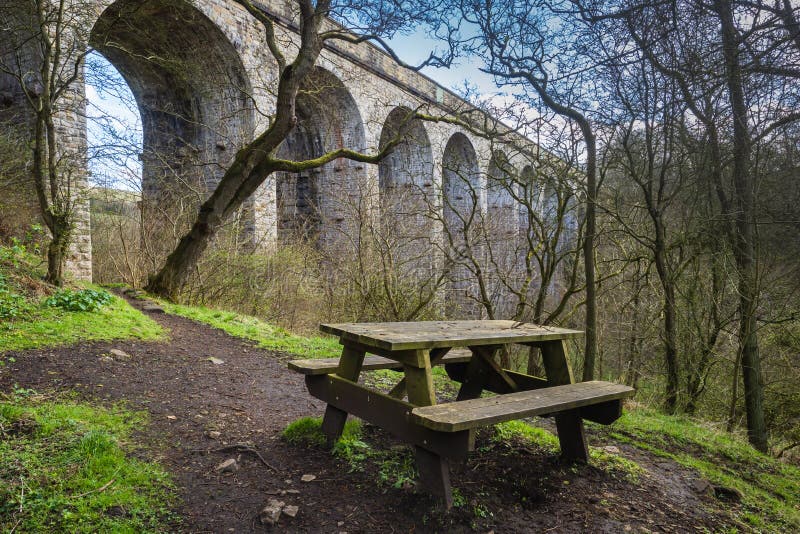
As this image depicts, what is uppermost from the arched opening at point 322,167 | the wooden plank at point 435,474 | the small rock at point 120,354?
the arched opening at point 322,167

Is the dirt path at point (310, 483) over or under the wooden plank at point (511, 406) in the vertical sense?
under

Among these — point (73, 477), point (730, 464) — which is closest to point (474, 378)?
point (730, 464)

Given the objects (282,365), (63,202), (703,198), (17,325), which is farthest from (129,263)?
(703,198)

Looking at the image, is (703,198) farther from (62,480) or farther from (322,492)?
(62,480)

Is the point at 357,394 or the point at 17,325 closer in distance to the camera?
the point at 357,394

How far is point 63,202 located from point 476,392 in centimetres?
530

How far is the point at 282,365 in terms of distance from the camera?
16.9 ft

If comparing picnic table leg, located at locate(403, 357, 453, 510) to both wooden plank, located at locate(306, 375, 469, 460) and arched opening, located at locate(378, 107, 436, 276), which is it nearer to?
wooden plank, located at locate(306, 375, 469, 460)

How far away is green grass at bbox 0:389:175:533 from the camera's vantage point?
2.00 meters

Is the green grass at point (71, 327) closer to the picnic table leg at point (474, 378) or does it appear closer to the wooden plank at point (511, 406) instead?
the picnic table leg at point (474, 378)

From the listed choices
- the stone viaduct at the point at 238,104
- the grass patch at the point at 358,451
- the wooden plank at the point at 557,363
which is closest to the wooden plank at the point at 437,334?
the wooden plank at the point at 557,363

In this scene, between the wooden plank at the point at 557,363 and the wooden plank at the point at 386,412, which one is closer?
the wooden plank at the point at 386,412

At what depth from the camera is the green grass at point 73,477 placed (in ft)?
6.56

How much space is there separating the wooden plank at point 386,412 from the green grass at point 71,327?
8.73 feet
